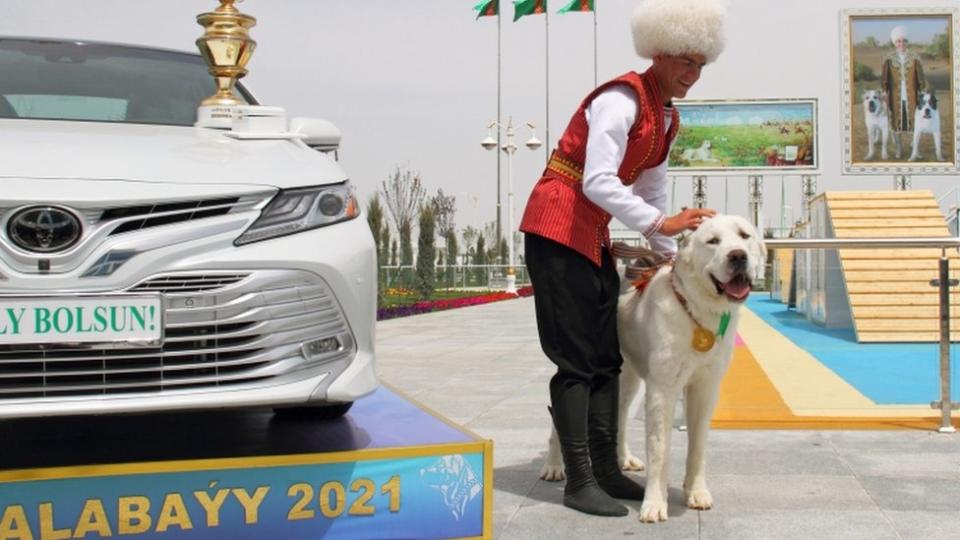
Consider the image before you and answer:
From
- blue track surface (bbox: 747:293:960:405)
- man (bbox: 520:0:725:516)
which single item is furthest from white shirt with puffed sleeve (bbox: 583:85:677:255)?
blue track surface (bbox: 747:293:960:405)

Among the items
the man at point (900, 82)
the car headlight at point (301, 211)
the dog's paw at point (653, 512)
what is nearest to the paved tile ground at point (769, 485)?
the dog's paw at point (653, 512)

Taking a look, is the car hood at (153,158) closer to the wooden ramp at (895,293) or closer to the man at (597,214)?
the man at (597,214)

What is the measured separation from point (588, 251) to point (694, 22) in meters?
0.88

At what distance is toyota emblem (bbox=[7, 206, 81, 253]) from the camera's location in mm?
2379

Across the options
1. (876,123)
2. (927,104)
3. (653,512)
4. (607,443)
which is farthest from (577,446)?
(927,104)

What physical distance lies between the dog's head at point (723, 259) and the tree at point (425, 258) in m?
23.4

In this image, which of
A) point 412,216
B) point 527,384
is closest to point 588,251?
point 527,384

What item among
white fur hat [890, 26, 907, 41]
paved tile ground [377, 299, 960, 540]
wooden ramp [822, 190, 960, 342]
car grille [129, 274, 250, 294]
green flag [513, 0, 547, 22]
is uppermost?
green flag [513, 0, 547, 22]

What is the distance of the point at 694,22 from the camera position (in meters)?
3.46

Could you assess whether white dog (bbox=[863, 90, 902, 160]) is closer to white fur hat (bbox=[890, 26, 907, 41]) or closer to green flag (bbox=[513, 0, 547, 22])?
white fur hat (bbox=[890, 26, 907, 41])

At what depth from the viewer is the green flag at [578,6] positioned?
3353 cm

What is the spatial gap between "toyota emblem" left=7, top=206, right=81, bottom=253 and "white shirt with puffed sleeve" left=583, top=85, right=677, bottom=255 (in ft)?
5.57

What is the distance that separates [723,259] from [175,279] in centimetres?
174

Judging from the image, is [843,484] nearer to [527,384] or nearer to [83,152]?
[83,152]
